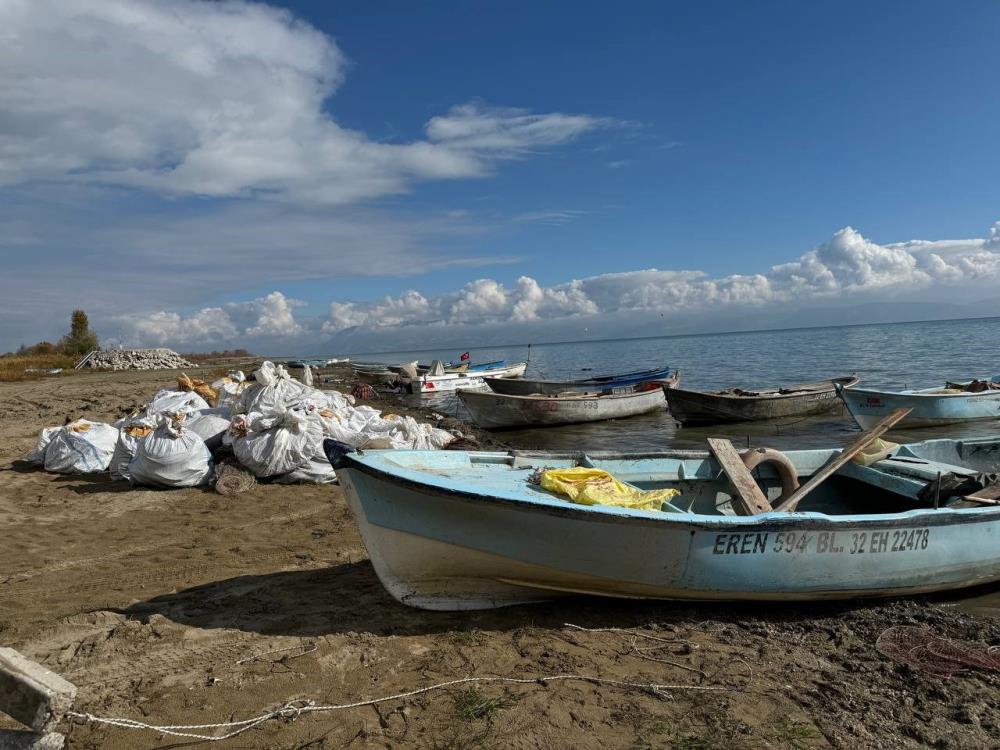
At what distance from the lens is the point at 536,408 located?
17.3 metres

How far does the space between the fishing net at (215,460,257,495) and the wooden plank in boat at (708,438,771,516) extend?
19.4 feet

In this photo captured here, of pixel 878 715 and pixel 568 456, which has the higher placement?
pixel 568 456

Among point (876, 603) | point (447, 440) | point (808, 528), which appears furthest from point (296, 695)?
point (447, 440)

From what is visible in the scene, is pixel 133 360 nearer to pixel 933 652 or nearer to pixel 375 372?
pixel 375 372

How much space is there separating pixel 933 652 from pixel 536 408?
13.1 metres

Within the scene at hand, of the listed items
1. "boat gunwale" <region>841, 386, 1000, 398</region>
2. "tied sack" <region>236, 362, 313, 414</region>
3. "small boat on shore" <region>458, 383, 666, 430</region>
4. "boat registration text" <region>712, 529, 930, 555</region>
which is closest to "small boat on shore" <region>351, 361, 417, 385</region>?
"small boat on shore" <region>458, 383, 666, 430</region>

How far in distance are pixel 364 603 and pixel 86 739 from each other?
6.54 ft

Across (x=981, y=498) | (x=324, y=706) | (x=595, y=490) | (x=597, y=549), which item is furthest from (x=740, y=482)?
(x=324, y=706)

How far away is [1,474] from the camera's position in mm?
9203

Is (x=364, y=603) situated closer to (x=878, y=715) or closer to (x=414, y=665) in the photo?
(x=414, y=665)

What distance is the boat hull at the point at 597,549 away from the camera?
445 cm

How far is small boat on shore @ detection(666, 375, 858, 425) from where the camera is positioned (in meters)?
16.9

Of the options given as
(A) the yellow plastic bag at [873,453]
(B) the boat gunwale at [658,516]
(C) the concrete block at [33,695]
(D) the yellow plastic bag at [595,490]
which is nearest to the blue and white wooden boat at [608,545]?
(B) the boat gunwale at [658,516]

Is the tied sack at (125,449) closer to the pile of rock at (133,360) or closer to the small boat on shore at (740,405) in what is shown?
the small boat on shore at (740,405)
